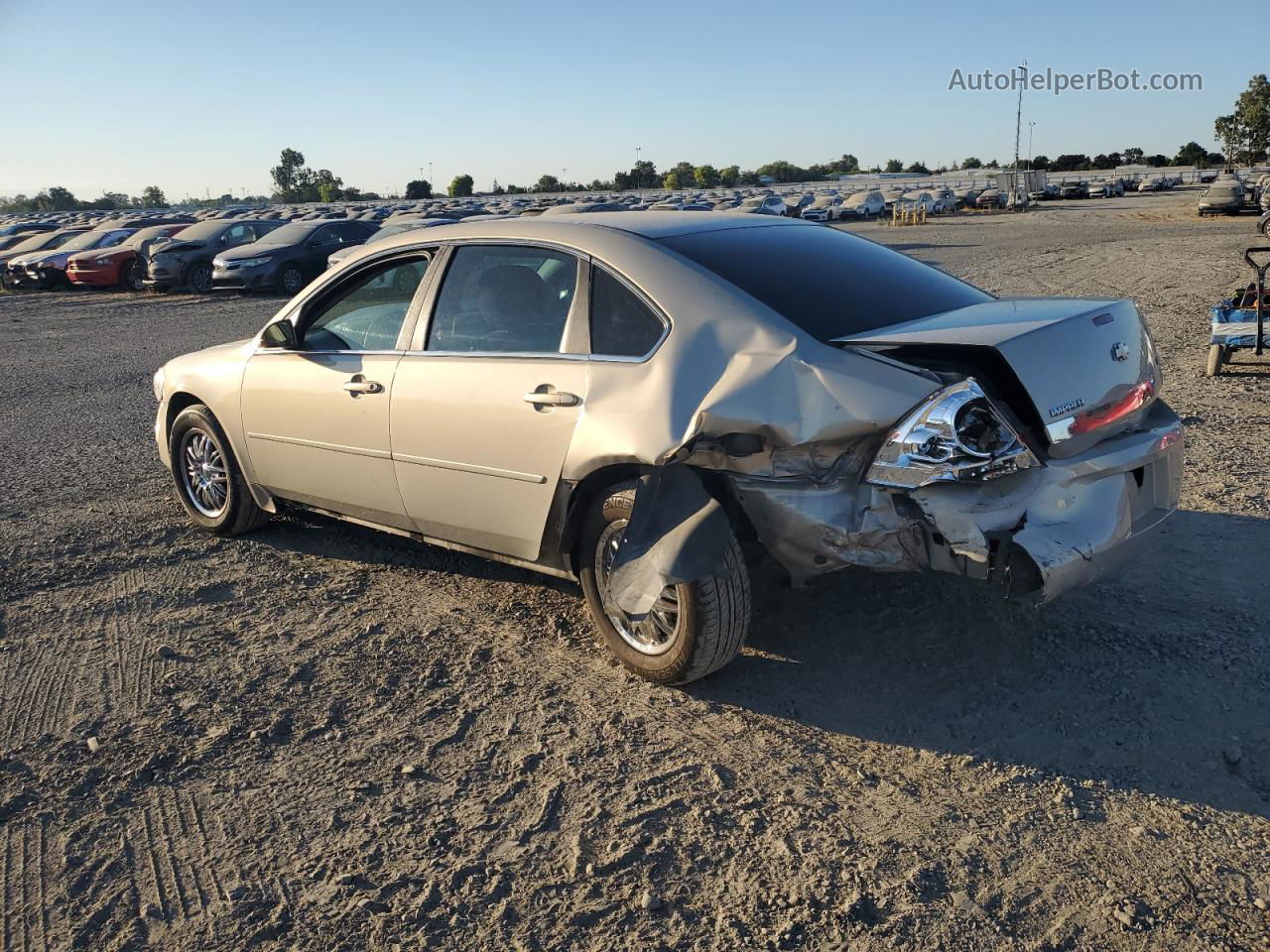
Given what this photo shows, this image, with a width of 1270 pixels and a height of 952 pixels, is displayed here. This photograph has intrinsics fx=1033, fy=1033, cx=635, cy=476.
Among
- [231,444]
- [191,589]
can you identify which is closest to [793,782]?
[191,589]

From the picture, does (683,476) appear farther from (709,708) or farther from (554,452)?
A: (709,708)

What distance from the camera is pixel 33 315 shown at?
21.1 m

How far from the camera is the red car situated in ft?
→ 83.2

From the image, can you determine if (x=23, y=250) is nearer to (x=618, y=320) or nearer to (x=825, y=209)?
(x=618, y=320)

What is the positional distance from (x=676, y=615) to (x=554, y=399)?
0.93 meters

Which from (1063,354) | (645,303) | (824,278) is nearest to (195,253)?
(645,303)

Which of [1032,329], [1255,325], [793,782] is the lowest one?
[793,782]

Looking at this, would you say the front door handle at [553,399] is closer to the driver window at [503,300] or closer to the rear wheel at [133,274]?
the driver window at [503,300]

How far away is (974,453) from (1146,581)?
1838 mm

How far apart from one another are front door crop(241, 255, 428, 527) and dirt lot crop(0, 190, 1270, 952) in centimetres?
46

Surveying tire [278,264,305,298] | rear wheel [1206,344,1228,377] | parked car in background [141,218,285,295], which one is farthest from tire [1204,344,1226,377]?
parked car in background [141,218,285,295]

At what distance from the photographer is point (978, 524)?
3.28 meters

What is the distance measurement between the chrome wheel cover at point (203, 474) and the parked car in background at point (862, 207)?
180 ft

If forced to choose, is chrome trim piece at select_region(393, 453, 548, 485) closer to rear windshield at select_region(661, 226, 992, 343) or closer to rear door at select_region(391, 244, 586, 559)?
rear door at select_region(391, 244, 586, 559)
